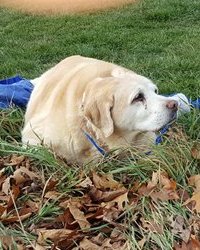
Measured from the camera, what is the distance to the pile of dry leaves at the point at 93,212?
3.48m

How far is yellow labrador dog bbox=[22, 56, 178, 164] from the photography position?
13.5ft

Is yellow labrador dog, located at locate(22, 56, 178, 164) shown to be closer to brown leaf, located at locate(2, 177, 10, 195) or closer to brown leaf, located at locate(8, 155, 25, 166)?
brown leaf, located at locate(8, 155, 25, 166)

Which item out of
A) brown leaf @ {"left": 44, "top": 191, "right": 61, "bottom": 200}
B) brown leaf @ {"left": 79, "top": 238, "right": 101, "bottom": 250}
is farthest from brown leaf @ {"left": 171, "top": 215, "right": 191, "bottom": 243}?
brown leaf @ {"left": 44, "top": 191, "right": 61, "bottom": 200}

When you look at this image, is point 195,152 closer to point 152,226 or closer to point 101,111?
point 101,111

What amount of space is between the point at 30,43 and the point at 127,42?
135 cm

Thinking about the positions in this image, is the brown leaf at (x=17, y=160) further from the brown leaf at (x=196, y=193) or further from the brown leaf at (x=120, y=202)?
the brown leaf at (x=196, y=193)

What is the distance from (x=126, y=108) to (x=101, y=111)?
169mm

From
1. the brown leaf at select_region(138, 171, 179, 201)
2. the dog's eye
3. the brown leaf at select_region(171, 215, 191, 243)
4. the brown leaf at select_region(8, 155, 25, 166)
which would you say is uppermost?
the dog's eye

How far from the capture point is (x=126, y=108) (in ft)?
13.5

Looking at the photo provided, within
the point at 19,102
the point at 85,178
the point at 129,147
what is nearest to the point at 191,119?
the point at 129,147

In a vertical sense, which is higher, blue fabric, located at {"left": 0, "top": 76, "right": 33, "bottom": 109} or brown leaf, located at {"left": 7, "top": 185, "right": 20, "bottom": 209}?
brown leaf, located at {"left": 7, "top": 185, "right": 20, "bottom": 209}

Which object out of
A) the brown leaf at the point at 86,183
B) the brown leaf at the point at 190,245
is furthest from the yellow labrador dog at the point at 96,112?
the brown leaf at the point at 190,245

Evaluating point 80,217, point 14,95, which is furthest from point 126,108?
point 14,95

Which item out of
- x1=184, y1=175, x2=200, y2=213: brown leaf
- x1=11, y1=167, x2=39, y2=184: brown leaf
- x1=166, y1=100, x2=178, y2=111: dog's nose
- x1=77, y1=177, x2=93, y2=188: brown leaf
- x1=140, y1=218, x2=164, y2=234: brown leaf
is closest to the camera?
x1=140, y1=218, x2=164, y2=234: brown leaf
